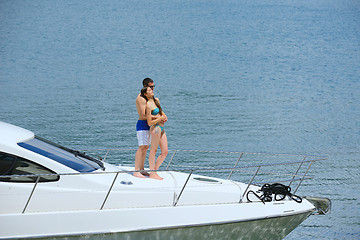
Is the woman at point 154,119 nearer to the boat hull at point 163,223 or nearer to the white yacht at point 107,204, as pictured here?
the white yacht at point 107,204

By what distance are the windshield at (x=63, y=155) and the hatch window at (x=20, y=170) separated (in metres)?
0.20

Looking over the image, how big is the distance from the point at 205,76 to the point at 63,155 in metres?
23.1

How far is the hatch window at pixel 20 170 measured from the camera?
4.91 metres

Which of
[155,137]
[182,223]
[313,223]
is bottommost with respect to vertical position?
[313,223]

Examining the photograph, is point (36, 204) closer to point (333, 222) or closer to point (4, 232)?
point (4, 232)

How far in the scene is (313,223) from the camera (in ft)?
29.1

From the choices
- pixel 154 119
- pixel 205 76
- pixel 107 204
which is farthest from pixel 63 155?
pixel 205 76

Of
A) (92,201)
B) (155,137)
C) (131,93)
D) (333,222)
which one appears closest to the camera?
(92,201)

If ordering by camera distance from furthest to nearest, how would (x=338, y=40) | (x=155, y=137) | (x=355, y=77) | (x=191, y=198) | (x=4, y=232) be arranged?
(x=338, y=40), (x=355, y=77), (x=155, y=137), (x=191, y=198), (x=4, y=232)

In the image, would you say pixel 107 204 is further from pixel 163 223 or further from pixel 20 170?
pixel 20 170

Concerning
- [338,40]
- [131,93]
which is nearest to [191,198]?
[131,93]

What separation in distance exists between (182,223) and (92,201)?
3.37 ft

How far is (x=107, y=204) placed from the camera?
5.13m

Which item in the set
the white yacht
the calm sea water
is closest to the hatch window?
the white yacht
